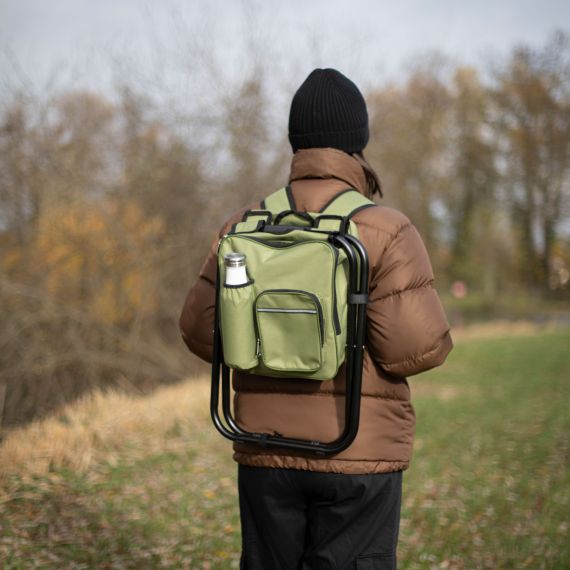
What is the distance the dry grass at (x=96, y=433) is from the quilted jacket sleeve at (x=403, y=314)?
3.15 meters

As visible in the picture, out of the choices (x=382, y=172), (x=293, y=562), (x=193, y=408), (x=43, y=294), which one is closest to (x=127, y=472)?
(x=193, y=408)

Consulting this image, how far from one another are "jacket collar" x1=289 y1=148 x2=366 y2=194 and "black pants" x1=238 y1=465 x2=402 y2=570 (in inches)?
35.0

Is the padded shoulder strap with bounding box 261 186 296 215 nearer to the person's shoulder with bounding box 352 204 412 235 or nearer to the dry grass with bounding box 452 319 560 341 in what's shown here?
the person's shoulder with bounding box 352 204 412 235

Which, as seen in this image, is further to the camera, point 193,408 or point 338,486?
point 193,408

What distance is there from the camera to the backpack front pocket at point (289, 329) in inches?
75.3

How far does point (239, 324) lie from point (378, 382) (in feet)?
1.47

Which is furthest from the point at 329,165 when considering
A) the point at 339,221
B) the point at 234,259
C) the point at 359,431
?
the point at 359,431

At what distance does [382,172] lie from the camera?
1460 centimetres

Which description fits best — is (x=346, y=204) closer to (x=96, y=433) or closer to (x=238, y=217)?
(x=238, y=217)

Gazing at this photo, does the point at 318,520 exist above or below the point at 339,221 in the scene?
below

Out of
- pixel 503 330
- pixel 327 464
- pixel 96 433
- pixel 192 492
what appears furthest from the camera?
pixel 503 330

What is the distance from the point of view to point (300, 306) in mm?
1922

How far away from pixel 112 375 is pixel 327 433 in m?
10.6

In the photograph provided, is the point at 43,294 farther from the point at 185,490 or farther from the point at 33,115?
the point at 185,490
